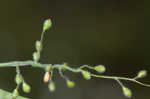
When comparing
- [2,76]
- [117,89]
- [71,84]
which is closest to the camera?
[71,84]

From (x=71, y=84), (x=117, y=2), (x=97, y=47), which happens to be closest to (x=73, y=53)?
(x=97, y=47)

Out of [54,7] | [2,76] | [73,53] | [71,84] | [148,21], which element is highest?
[54,7]

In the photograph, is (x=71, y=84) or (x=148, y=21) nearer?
(x=71, y=84)

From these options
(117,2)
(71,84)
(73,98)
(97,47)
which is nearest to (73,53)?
(97,47)

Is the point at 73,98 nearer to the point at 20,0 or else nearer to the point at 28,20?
the point at 28,20

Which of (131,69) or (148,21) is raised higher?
(148,21)

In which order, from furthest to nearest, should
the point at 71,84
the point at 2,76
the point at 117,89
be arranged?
the point at 117,89, the point at 2,76, the point at 71,84
